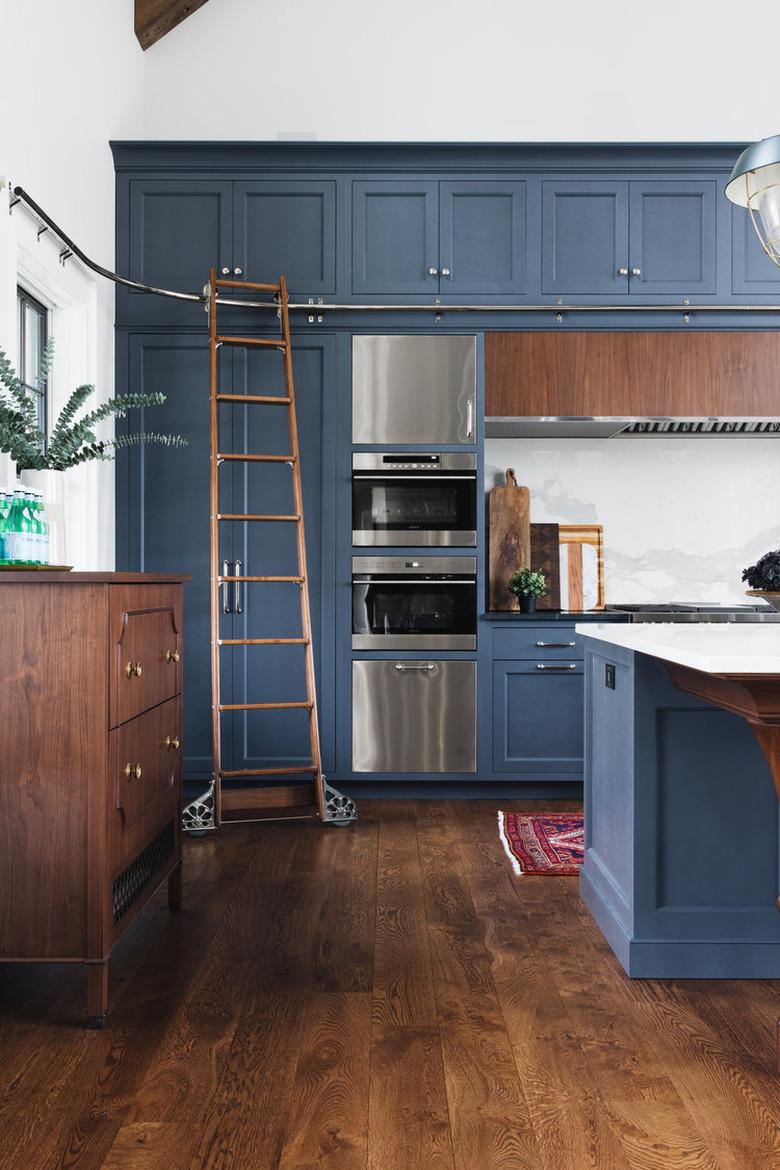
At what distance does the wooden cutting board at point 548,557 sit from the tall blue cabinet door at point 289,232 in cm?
157

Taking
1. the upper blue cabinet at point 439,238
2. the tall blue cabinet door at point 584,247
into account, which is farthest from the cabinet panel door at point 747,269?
the upper blue cabinet at point 439,238

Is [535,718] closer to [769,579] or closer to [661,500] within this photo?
[661,500]

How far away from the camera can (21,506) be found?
2.20 metres

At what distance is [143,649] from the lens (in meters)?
2.32

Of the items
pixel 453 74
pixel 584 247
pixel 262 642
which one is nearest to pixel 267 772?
pixel 262 642

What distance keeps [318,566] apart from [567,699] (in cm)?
129

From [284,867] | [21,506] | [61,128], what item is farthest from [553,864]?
[61,128]

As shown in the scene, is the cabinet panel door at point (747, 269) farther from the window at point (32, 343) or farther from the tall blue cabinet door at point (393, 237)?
the window at point (32, 343)

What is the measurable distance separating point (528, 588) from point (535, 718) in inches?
23.4

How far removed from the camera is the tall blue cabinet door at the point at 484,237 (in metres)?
4.36

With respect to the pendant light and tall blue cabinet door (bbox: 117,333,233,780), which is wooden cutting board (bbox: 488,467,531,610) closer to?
tall blue cabinet door (bbox: 117,333,233,780)

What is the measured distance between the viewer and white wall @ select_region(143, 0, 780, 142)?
480cm

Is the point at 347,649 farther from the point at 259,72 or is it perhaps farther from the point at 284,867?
the point at 259,72

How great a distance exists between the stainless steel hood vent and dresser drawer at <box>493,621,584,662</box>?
977 millimetres
